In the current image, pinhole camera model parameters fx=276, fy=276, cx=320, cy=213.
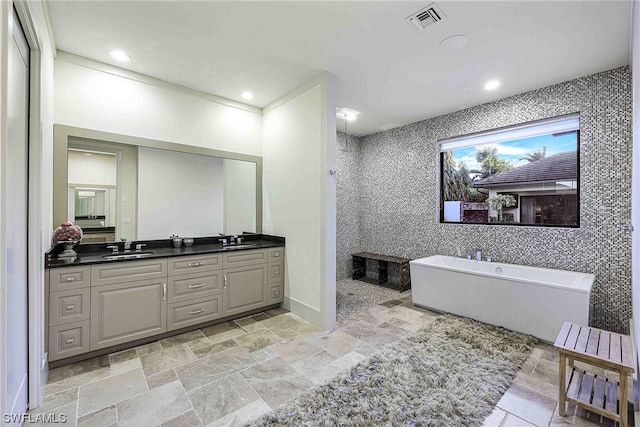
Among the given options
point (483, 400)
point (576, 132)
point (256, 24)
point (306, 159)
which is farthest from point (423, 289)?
point (256, 24)

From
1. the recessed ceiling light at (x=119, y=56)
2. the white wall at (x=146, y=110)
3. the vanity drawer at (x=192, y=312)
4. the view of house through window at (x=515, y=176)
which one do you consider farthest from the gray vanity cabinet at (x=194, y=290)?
the view of house through window at (x=515, y=176)

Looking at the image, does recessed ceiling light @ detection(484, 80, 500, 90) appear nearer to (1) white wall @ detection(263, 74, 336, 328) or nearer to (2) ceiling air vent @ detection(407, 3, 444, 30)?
(2) ceiling air vent @ detection(407, 3, 444, 30)

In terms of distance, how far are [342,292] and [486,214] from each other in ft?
7.98

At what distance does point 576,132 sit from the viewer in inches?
126

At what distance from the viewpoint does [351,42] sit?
2498 millimetres

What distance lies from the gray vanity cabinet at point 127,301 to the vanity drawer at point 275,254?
1.22 metres

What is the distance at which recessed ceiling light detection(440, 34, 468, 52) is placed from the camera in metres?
2.41

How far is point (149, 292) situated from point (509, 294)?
3.72 metres

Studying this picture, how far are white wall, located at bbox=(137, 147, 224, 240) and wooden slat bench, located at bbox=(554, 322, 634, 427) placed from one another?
366cm

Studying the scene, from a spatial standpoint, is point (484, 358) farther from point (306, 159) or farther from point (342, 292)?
point (306, 159)

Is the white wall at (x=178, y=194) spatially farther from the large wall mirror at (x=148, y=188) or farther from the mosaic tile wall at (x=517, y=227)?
the mosaic tile wall at (x=517, y=227)

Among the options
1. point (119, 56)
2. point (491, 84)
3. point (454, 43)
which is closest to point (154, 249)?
point (119, 56)

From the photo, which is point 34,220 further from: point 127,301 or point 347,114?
point 347,114

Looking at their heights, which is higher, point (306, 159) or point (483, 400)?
point (306, 159)
